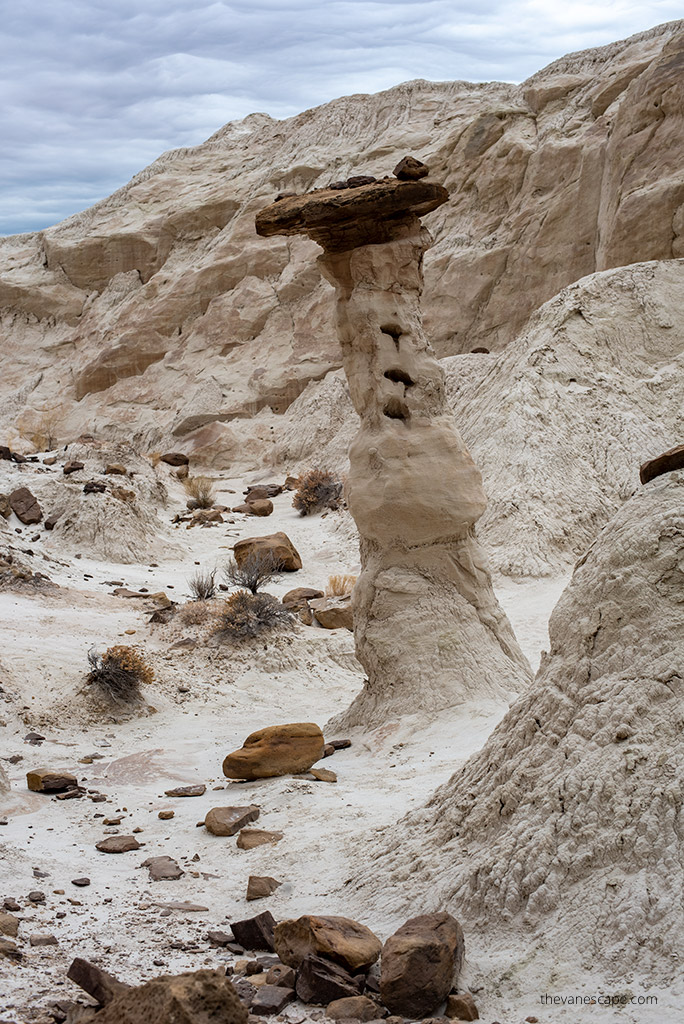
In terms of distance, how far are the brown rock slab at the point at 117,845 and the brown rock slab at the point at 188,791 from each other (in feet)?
3.04

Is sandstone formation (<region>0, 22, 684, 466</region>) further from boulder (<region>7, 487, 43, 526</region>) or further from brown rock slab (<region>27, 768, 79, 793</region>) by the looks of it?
brown rock slab (<region>27, 768, 79, 793</region>)

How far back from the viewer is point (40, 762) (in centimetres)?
677

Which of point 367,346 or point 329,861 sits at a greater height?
point 367,346

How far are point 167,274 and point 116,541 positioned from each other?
49.4ft

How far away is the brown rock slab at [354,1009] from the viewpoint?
304 centimetres

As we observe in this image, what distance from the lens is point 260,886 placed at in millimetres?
4180

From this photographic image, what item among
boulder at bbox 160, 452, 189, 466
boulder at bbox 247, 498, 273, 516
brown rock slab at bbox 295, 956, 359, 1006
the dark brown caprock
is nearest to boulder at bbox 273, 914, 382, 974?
brown rock slab at bbox 295, 956, 359, 1006

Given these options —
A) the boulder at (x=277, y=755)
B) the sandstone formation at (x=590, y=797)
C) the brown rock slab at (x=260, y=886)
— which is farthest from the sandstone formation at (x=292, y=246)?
the brown rock slab at (x=260, y=886)

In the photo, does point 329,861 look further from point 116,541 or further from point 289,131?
point 289,131

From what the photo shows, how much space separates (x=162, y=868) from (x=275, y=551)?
26.5 ft

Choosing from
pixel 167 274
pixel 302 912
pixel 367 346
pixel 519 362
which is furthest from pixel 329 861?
pixel 167 274

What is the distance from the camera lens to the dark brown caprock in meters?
4.12

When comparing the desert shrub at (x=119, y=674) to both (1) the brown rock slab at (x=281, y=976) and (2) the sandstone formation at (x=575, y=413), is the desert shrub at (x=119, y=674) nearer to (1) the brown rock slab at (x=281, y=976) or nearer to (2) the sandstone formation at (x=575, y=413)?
(1) the brown rock slab at (x=281, y=976)

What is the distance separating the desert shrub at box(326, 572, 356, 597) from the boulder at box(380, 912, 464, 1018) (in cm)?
827
